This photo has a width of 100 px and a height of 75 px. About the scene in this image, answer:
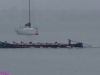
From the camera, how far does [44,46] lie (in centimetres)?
7494
